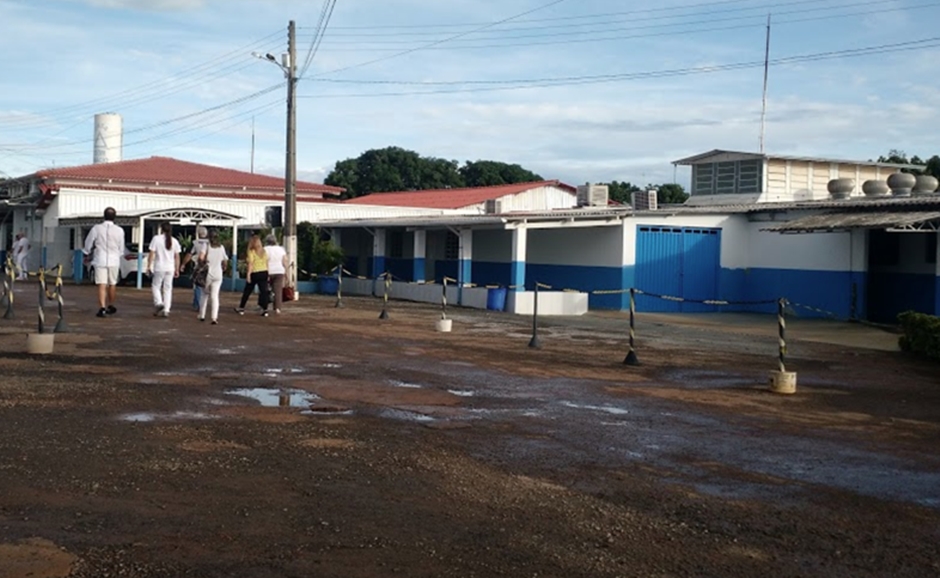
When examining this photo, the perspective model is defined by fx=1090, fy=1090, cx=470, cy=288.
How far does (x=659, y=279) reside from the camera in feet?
105

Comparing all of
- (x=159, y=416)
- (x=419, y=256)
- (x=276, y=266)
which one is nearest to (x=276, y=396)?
(x=159, y=416)

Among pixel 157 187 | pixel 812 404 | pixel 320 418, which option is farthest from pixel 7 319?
pixel 157 187

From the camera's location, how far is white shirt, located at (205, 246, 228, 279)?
19812mm

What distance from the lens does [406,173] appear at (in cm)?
8306

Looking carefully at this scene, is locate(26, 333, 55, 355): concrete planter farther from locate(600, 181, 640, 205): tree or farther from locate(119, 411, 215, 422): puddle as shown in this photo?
locate(600, 181, 640, 205): tree

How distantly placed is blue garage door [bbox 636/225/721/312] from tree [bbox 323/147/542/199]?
50044 millimetres

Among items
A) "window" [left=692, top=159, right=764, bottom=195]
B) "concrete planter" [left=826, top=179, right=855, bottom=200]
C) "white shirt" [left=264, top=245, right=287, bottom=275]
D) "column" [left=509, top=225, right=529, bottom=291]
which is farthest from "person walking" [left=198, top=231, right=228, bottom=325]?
"window" [left=692, top=159, right=764, bottom=195]

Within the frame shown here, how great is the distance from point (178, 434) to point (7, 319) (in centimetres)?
1240

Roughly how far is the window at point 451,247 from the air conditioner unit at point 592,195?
524 cm

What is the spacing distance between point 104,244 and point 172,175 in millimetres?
30654

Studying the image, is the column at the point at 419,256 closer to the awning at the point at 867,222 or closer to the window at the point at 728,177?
the window at the point at 728,177

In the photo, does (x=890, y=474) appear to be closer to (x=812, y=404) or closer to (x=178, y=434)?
(x=812, y=404)

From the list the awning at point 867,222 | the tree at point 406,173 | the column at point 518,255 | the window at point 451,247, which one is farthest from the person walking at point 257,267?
the tree at point 406,173

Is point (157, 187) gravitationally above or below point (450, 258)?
above
